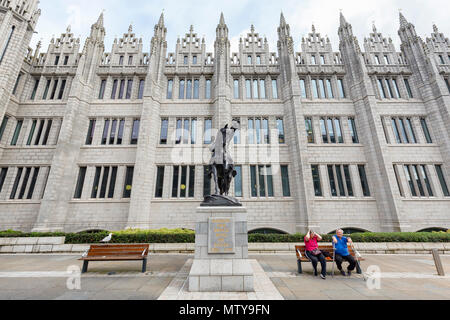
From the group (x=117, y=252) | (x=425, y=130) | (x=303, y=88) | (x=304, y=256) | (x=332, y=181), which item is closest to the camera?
(x=117, y=252)

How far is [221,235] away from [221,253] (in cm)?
46

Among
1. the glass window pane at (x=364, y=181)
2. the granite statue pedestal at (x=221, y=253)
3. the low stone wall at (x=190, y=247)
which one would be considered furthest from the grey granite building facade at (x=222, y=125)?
the granite statue pedestal at (x=221, y=253)

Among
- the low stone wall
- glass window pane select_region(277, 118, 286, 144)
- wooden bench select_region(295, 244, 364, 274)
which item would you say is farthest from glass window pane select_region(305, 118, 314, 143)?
wooden bench select_region(295, 244, 364, 274)

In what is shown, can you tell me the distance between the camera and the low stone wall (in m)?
10.3

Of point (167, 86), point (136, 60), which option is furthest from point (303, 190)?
point (136, 60)

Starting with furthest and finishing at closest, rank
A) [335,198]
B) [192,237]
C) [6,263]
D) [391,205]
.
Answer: [335,198]
[391,205]
[192,237]
[6,263]

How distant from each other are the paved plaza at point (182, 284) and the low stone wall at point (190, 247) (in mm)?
2989

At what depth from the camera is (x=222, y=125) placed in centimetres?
1638

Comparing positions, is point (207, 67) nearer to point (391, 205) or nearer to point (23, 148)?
point (23, 148)

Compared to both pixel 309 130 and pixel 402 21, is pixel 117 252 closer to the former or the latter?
pixel 309 130

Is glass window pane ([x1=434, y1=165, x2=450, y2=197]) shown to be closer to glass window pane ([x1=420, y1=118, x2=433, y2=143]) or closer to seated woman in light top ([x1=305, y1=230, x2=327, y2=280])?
glass window pane ([x1=420, y1=118, x2=433, y2=143])

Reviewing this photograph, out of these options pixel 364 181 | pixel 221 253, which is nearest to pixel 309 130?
pixel 364 181

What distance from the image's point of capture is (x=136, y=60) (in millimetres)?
20266

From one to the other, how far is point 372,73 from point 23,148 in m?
33.7
